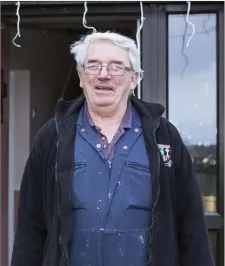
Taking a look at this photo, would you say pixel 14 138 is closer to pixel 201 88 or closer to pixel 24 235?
pixel 201 88

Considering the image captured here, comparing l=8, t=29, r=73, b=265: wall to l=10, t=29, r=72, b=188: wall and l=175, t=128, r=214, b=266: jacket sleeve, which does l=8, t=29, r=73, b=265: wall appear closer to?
l=10, t=29, r=72, b=188: wall

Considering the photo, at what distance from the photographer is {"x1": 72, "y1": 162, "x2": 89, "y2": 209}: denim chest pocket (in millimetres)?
1849

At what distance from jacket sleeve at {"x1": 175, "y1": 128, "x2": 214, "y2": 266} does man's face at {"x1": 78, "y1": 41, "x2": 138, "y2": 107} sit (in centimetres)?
31

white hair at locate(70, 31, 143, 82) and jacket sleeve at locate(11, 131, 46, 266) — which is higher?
white hair at locate(70, 31, 143, 82)

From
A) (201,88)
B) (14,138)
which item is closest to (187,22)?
(201,88)

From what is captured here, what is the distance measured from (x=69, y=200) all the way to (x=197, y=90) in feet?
5.11

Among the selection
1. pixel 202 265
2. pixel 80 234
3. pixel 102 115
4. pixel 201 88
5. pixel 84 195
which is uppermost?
pixel 201 88

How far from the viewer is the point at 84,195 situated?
1.85 meters

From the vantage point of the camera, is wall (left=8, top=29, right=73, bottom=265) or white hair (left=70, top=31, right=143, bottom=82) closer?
white hair (left=70, top=31, right=143, bottom=82)

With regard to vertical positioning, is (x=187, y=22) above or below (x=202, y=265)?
above

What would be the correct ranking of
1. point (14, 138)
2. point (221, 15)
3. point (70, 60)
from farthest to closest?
point (70, 60) → point (14, 138) → point (221, 15)

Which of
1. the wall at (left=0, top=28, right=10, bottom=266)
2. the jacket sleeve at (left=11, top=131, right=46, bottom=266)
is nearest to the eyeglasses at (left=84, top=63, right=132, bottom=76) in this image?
the jacket sleeve at (left=11, top=131, right=46, bottom=266)

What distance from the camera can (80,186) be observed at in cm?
186

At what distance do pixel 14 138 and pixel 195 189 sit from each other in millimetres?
2559
